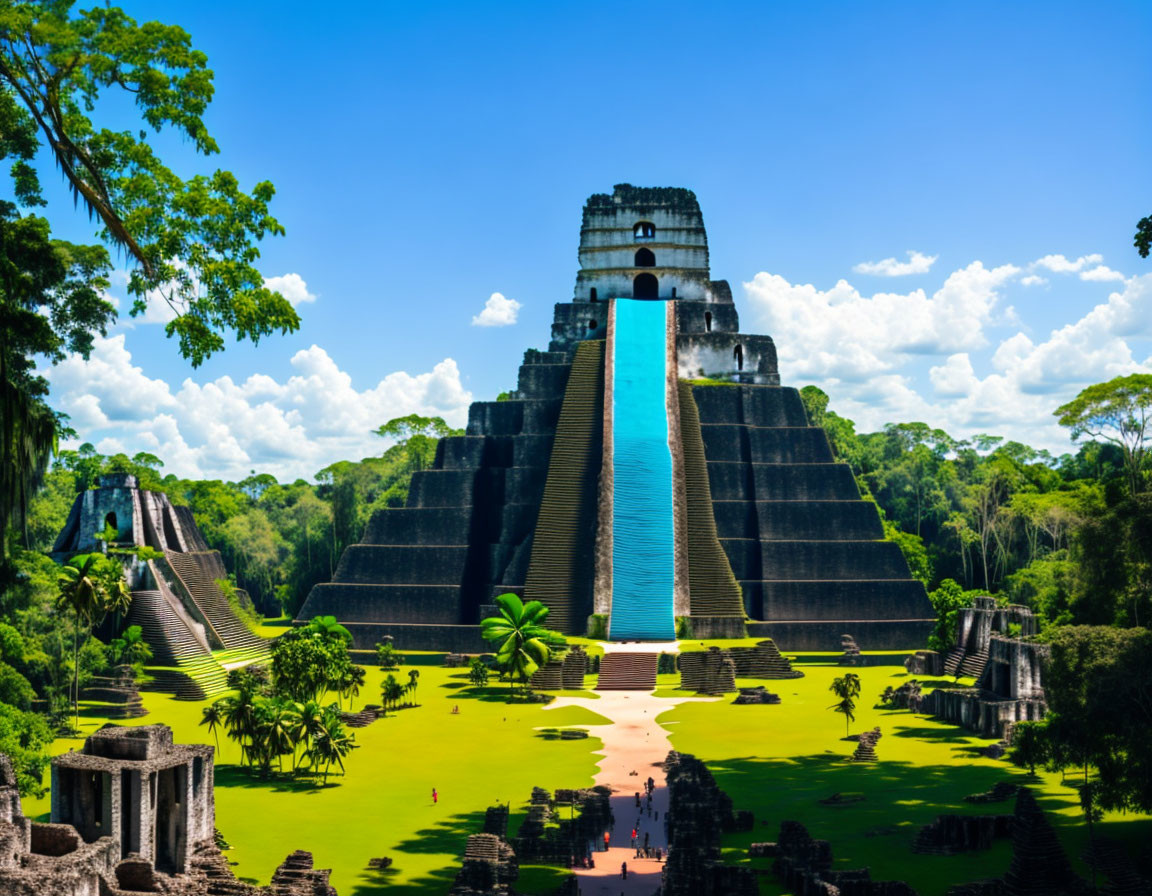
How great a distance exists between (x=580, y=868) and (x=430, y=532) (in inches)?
1221

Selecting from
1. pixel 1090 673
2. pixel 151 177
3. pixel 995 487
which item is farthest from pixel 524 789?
pixel 995 487

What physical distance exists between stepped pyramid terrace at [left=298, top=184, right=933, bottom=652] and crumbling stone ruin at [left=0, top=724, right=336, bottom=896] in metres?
24.4

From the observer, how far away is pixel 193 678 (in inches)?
1556

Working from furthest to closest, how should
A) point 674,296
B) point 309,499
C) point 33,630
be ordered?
point 309,499, point 674,296, point 33,630

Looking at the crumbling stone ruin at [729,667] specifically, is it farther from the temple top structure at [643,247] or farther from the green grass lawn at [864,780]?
the temple top structure at [643,247]

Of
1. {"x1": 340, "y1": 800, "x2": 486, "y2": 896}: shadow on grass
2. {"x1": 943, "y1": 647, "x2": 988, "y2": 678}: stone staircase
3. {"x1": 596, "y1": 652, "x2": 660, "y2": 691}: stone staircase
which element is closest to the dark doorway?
{"x1": 596, "y1": 652, "x2": 660, "y2": 691}: stone staircase

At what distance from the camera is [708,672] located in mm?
39062

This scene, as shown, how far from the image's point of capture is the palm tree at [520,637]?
39312 mm

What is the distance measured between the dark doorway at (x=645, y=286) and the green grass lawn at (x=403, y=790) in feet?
96.1

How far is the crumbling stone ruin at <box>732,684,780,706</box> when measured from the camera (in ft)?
119

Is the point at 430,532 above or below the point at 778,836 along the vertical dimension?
above

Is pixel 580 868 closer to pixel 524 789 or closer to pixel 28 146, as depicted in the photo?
pixel 524 789

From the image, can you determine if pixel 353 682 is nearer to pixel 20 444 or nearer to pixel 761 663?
pixel 761 663

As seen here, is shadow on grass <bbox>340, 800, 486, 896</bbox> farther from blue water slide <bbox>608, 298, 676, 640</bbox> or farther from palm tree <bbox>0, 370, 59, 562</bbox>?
blue water slide <bbox>608, 298, 676, 640</bbox>
